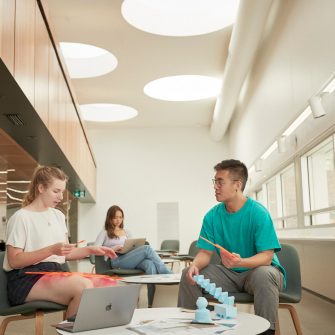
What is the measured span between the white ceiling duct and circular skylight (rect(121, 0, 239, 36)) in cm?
46

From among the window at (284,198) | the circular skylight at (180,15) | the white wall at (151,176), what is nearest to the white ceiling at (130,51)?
the circular skylight at (180,15)

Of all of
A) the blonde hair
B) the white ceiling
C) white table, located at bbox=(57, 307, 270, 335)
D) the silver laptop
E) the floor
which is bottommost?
the floor

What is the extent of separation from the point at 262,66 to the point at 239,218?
5.89m

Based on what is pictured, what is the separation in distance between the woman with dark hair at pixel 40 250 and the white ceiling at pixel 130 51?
11.2ft

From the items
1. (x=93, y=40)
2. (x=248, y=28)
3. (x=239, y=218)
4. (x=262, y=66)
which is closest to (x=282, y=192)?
(x=262, y=66)

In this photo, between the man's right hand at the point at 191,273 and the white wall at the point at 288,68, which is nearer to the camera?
the man's right hand at the point at 191,273

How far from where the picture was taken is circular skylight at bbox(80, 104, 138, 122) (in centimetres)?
1364

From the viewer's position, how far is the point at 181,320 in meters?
2.18

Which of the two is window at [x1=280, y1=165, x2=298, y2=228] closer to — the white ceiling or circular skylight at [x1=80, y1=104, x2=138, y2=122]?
the white ceiling

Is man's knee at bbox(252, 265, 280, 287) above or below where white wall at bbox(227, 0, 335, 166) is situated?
below

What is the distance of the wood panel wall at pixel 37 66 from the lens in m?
3.75

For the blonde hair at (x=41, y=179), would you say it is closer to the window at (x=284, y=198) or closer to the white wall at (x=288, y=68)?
the white wall at (x=288, y=68)

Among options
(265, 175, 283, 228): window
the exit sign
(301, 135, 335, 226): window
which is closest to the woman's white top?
(301, 135, 335, 226): window

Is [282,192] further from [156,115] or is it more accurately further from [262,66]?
[156,115]
